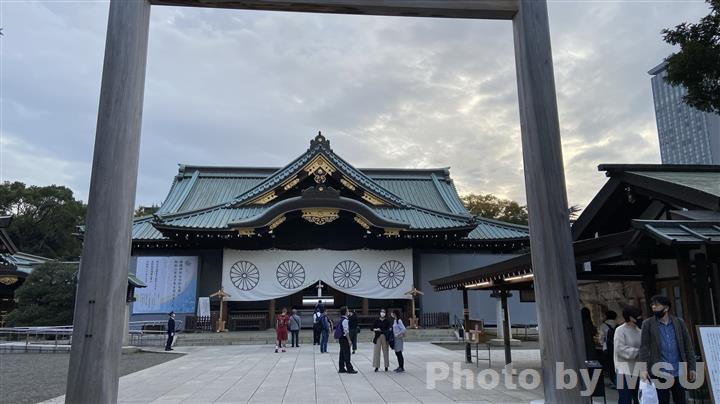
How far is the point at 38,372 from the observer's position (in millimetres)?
11781

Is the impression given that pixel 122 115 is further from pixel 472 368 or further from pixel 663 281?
pixel 472 368

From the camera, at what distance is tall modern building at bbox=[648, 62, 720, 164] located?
28641 millimetres

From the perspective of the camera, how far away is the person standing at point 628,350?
216 inches

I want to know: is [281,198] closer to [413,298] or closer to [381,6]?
[413,298]

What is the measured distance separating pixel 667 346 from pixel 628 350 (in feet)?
2.65

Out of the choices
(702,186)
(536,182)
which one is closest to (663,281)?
(702,186)

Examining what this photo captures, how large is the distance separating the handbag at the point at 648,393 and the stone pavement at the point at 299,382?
297cm

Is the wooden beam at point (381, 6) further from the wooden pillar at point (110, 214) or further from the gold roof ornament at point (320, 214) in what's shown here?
the gold roof ornament at point (320, 214)

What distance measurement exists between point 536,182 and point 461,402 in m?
4.22

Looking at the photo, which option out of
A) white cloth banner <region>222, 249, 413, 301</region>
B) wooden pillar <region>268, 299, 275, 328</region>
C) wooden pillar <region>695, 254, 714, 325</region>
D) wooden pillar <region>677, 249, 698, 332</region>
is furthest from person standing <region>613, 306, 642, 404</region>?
wooden pillar <region>268, 299, 275, 328</region>

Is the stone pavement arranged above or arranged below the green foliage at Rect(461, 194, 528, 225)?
below

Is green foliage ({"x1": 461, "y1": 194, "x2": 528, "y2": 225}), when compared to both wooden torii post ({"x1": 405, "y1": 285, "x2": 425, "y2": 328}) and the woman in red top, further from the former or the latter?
the woman in red top

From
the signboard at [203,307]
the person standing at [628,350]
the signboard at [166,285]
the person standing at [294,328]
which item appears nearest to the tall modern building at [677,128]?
the person standing at [294,328]

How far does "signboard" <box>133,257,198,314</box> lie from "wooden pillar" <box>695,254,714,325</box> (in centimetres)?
1868
